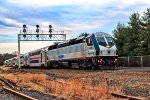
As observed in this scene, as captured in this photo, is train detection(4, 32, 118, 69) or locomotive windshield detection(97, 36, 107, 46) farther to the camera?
locomotive windshield detection(97, 36, 107, 46)

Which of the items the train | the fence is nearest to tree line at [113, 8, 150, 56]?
the fence

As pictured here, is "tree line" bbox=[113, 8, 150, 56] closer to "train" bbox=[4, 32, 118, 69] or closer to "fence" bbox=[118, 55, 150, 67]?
"fence" bbox=[118, 55, 150, 67]

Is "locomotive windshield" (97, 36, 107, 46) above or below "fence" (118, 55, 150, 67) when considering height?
above

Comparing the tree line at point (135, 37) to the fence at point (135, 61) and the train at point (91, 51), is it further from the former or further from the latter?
the train at point (91, 51)

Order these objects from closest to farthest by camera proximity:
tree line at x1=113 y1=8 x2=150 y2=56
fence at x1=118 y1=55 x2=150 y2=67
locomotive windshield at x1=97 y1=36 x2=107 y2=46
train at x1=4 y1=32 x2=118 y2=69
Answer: train at x1=4 y1=32 x2=118 y2=69
locomotive windshield at x1=97 y1=36 x2=107 y2=46
fence at x1=118 y1=55 x2=150 y2=67
tree line at x1=113 y1=8 x2=150 y2=56

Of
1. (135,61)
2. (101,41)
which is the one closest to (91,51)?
(101,41)

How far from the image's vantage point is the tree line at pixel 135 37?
51653 millimetres

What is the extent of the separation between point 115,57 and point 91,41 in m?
3.01

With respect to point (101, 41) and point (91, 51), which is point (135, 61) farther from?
point (91, 51)

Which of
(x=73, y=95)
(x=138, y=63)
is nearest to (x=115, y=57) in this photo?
(x=138, y=63)

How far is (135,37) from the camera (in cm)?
5628

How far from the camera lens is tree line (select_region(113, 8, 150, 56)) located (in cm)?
5165

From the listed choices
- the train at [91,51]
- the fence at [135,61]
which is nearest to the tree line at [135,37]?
the fence at [135,61]

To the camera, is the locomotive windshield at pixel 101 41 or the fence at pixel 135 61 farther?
the fence at pixel 135 61
